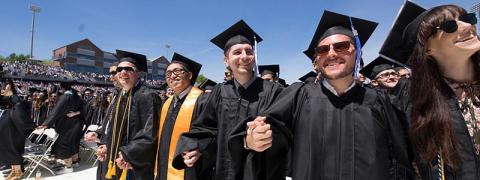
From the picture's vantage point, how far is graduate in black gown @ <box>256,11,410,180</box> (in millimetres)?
1688

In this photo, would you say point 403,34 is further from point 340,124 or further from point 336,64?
point 340,124

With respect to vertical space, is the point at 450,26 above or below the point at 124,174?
above

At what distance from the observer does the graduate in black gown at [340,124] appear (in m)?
1.69

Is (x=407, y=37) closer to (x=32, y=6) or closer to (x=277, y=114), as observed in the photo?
(x=277, y=114)

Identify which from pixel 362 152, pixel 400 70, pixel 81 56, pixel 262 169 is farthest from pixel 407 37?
pixel 81 56

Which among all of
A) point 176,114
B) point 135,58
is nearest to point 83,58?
point 135,58

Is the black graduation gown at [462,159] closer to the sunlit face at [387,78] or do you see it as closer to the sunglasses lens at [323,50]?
the sunglasses lens at [323,50]

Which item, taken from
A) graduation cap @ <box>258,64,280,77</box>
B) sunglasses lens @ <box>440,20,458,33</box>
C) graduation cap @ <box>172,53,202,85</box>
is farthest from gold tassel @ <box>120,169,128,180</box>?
graduation cap @ <box>258,64,280,77</box>

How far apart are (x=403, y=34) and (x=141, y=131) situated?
9.22 feet

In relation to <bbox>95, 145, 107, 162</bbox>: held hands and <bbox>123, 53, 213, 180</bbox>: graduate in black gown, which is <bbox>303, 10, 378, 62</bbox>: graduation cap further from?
<bbox>95, 145, 107, 162</bbox>: held hands

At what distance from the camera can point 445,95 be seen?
162cm

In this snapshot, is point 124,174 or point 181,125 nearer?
point 181,125

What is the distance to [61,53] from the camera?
77.2 meters

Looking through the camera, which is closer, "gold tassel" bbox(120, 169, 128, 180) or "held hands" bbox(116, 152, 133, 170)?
"held hands" bbox(116, 152, 133, 170)
